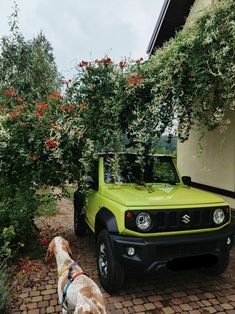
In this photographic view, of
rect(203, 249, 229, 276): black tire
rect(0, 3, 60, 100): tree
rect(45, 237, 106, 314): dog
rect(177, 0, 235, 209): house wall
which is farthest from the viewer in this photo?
rect(0, 3, 60, 100): tree

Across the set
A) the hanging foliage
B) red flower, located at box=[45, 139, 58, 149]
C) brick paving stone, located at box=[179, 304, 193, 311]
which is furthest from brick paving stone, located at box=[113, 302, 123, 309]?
the hanging foliage

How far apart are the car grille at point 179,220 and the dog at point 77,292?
90 cm

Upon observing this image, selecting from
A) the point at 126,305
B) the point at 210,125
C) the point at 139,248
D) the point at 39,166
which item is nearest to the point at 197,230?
the point at 139,248

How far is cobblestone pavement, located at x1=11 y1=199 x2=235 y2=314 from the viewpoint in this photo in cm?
363

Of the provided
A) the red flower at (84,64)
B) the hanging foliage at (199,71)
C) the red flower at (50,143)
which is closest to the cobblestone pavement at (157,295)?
the red flower at (50,143)

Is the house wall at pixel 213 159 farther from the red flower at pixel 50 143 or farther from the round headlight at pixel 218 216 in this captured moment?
the red flower at pixel 50 143

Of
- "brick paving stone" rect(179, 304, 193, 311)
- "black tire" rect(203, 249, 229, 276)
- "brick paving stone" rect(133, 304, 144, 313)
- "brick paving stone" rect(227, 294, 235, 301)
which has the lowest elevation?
"brick paving stone" rect(133, 304, 144, 313)

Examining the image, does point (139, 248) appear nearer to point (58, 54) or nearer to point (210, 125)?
point (210, 125)

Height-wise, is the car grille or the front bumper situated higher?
the car grille

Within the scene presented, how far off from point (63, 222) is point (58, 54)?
16.0 meters

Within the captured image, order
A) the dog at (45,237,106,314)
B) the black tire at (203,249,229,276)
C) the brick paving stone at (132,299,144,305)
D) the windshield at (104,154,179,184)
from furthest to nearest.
A: the windshield at (104,154,179,184), the black tire at (203,249,229,276), the brick paving stone at (132,299,144,305), the dog at (45,237,106,314)

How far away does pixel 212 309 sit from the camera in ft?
11.9

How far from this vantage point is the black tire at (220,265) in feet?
13.2

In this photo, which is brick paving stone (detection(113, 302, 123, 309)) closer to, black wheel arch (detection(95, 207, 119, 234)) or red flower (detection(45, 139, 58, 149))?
black wheel arch (detection(95, 207, 119, 234))
